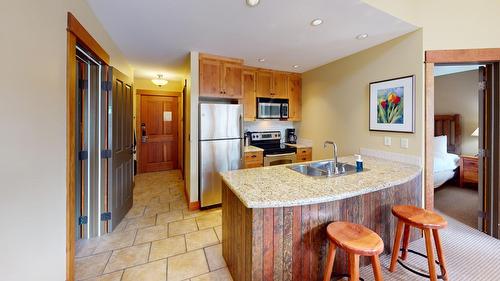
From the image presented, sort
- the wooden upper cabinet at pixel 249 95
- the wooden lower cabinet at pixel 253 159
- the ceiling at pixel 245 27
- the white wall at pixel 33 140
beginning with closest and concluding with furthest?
1. the white wall at pixel 33 140
2. the ceiling at pixel 245 27
3. the wooden lower cabinet at pixel 253 159
4. the wooden upper cabinet at pixel 249 95

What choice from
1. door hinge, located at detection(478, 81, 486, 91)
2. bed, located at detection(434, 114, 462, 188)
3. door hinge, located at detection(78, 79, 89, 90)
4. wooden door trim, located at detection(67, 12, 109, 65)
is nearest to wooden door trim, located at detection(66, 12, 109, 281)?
wooden door trim, located at detection(67, 12, 109, 65)

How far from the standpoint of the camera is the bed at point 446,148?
3840 millimetres

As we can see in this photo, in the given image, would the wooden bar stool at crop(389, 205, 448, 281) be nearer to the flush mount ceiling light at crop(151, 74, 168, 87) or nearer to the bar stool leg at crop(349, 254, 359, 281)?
the bar stool leg at crop(349, 254, 359, 281)


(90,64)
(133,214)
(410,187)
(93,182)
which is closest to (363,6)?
(410,187)

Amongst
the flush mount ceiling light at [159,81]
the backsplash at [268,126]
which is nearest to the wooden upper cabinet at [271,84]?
the backsplash at [268,126]

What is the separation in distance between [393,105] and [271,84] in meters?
2.25

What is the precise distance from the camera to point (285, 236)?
1437 mm

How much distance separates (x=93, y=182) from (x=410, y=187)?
3.68 m

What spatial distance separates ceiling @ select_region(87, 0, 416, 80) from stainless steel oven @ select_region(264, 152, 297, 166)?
1786 mm

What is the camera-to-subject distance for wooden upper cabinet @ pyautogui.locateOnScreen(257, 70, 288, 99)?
13.4 ft

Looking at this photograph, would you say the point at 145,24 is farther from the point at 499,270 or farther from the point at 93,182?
the point at 499,270

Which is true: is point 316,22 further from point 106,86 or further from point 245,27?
point 106,86

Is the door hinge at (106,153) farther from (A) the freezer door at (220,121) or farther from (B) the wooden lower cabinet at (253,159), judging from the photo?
(B) the wooden lower cabinet at (253,159)

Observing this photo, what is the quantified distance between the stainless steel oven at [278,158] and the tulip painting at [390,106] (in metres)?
1.69
